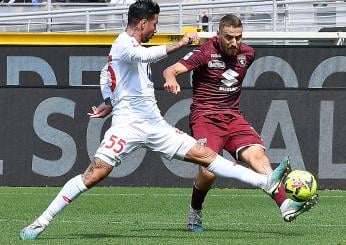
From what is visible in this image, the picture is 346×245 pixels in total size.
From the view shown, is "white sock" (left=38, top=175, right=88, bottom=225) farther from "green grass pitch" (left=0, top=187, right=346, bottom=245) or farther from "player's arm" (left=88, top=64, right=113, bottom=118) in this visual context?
"player's arm" (left=88, top=64, right=113, bottom=118)

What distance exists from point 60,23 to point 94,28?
168 cm

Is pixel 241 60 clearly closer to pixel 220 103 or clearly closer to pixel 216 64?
pixel 216 64

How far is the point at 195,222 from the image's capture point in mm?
10914

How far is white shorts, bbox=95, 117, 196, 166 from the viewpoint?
32.9 ft

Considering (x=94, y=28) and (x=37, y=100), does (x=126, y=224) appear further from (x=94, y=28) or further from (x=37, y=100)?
(x=94, y=28)

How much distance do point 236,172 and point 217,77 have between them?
4.74ft

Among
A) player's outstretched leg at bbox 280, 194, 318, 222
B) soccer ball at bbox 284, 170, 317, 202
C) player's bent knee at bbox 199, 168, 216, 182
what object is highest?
soccer ball at bbox 284, 170, 317, 202

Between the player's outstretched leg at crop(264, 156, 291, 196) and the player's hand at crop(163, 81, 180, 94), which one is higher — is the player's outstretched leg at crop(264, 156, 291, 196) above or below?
below

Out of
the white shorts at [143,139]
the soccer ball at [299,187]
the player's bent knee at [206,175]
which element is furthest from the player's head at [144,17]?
the soccer ball at [299,187]

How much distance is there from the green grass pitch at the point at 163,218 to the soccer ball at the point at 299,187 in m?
0.40

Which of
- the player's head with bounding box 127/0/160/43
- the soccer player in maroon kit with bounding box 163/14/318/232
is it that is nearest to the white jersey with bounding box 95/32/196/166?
the player's head with bounding box 127/0/160/43

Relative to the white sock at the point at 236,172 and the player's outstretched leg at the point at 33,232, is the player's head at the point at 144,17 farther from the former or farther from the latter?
the player's outstretched leg at the point at 33,232

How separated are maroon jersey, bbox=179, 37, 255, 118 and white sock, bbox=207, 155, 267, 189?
116cm

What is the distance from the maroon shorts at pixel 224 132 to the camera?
11.0m
